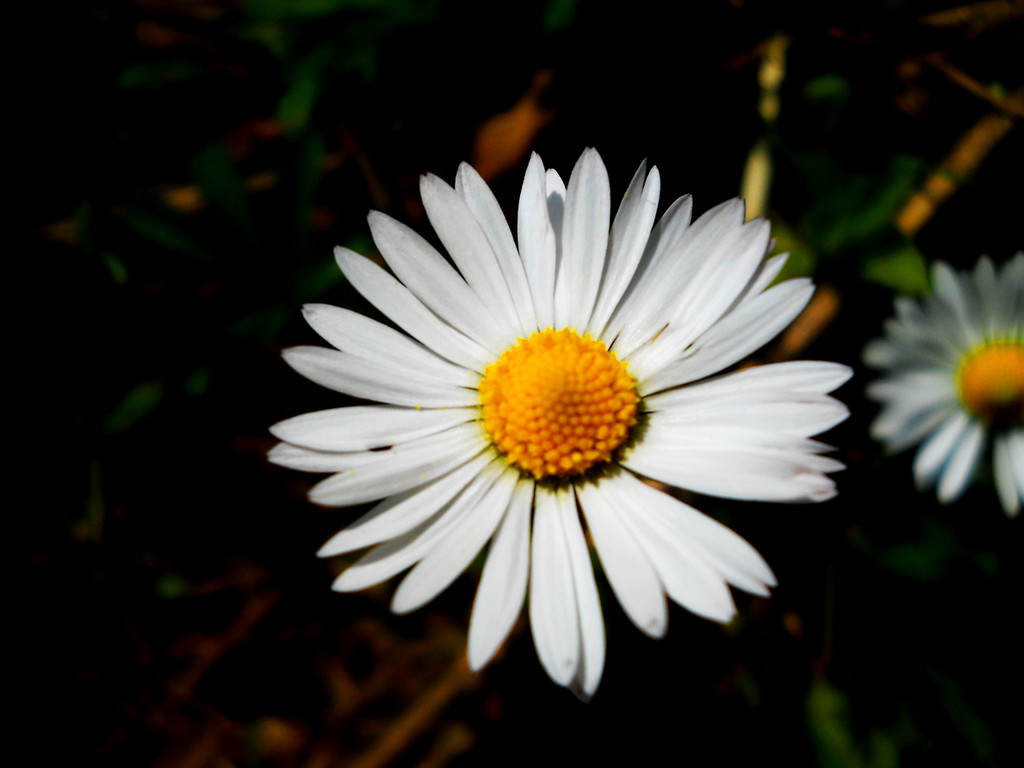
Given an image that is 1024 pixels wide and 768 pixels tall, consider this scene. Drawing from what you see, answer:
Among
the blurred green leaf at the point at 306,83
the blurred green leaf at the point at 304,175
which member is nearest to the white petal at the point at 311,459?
the blurred green leaf at the point at 304,175

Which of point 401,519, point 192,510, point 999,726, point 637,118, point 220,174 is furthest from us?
point 192,510

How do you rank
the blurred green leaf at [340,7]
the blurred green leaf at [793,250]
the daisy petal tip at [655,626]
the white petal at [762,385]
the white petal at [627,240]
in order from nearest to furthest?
the daisy petal tip at [655,626], the white petal at [762,385], the white petal at [627,240], the blurred green leaf at [340,7], the blurred green leaf at [793,250]

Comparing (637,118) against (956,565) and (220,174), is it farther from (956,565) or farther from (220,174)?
(956,565)

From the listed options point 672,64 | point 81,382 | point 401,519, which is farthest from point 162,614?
point 672,64

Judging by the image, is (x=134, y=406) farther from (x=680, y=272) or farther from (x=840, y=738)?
(x=840, y=738)

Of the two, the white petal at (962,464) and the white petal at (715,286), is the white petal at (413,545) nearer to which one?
the white petal at (715,286)

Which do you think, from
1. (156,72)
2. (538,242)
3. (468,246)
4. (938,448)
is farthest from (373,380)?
(938,448)
